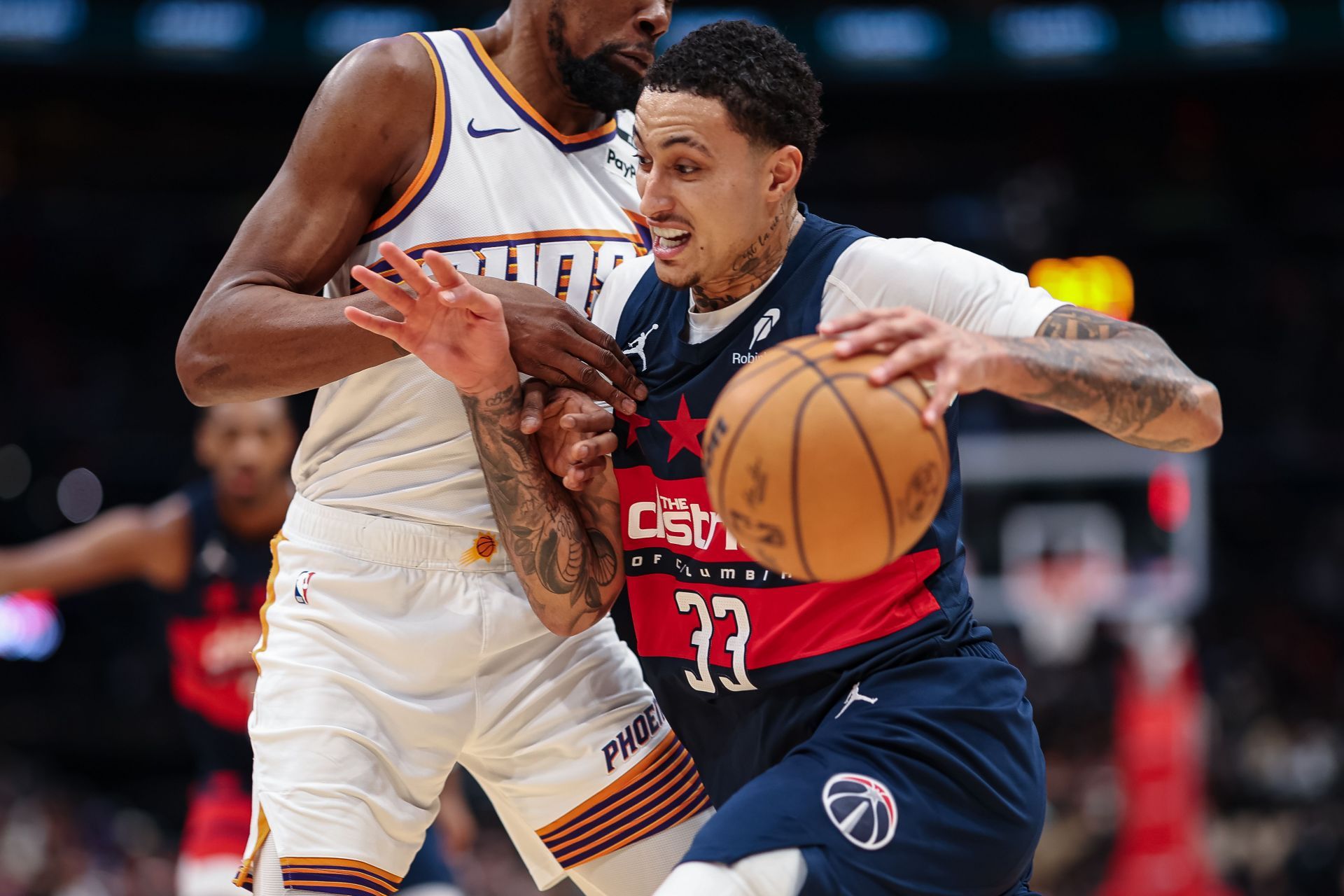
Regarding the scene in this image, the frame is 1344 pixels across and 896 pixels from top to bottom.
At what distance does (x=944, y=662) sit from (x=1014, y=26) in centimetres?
1450

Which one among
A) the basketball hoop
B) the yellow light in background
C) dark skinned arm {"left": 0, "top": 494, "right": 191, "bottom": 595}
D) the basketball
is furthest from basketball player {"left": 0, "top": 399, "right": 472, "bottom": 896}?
the yellow light in background

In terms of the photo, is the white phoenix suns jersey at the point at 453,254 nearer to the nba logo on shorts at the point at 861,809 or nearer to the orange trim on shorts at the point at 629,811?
the orange trim on shorts at the point at 629,811

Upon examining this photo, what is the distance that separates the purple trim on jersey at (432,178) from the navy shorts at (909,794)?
4.51 ft

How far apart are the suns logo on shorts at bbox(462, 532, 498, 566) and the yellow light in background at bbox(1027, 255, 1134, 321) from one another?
1139 cm

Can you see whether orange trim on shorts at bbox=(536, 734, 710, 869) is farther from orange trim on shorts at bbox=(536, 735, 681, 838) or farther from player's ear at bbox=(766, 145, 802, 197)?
player's ear at bbox=(766, 145, 802, 197)

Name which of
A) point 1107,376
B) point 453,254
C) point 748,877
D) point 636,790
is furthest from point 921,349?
point 636,790

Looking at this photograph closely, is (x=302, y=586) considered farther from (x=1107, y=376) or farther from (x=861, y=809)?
(x=1107, y=376)

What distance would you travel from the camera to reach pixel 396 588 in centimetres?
314

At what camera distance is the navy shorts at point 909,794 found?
249 cm

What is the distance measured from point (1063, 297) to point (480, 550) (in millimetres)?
11849

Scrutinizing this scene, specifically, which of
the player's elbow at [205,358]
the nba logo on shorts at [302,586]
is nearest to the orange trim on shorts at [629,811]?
the nba logo on shorts at [302,586]

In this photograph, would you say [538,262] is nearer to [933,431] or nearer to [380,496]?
[380,496]

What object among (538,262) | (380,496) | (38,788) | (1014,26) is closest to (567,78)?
(538,262)

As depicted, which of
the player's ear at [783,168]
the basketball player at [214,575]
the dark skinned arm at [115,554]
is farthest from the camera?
the dark skinned arm at [115,554]
